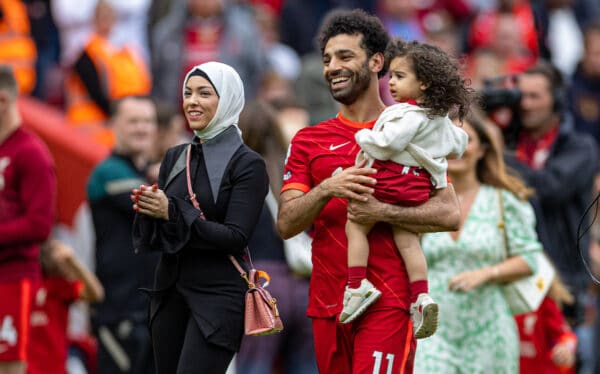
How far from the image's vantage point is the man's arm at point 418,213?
24.1 feet

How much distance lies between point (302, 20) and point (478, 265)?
8.05 m

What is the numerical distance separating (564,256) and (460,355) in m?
2.29

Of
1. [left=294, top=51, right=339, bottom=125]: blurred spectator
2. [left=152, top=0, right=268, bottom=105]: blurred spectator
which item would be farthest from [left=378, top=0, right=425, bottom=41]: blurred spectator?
[left=294, top=51, right=339, bottom=125]: blurred spectator

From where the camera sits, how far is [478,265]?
921 centimetres

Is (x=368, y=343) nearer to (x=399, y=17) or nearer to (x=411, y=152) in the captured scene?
(x=411, y=152)

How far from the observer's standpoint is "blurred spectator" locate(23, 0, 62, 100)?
600 inches

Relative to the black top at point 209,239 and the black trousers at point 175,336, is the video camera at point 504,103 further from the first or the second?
the black trousers at point 175,336

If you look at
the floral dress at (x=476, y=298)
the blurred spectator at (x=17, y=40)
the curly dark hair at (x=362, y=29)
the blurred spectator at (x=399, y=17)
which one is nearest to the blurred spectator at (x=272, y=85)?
the blurred spectator at (x=399, y=17)

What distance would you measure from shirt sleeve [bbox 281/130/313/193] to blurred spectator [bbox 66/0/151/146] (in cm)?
717

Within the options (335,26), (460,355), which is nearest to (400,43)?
(335,26)

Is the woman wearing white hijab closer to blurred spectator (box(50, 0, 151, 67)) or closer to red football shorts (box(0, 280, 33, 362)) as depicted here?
red football shorts (box(0, 280, 33, 362))

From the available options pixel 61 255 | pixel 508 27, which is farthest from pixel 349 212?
pixel 508 27

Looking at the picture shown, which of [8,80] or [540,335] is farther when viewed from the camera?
[540,335]

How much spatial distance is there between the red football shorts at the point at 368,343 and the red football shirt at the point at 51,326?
3264mm
